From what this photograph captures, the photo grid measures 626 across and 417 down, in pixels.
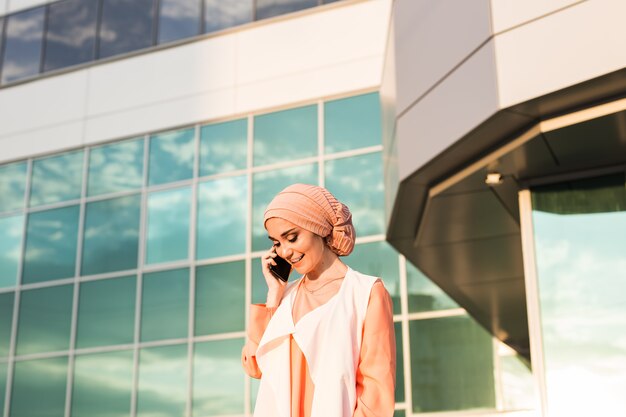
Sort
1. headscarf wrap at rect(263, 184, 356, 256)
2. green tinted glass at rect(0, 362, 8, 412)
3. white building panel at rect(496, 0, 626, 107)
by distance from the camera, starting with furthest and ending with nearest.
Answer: green tinted glass at rect(0, 362, 8, 412) → white building panel at rect(496, 0, 626, 107) → headscarf wrap at rect(263, 184, 356, 256)

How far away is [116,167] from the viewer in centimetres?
1789

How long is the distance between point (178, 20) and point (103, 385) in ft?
22.9

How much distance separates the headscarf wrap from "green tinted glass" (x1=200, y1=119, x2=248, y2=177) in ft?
43.2

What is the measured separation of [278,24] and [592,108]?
9635 millimetres

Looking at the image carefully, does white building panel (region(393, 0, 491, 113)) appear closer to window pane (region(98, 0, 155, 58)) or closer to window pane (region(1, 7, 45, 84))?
window pane (region(98, 0, 155, 58))

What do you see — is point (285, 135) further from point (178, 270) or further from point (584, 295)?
point (584, 295)

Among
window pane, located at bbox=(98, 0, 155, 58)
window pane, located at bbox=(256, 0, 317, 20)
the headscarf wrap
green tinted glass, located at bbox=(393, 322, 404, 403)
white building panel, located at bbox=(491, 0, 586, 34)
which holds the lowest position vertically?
the headscarf wrap

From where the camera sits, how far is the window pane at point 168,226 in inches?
662

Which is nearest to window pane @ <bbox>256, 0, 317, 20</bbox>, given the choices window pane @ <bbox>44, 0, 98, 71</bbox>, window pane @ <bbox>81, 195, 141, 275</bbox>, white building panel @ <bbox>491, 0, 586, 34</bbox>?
window pane @ <bbox>44, 0, 98, 71</bbox>

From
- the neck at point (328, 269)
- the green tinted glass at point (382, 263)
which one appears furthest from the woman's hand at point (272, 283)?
the green tinted glass at point (382, 263)

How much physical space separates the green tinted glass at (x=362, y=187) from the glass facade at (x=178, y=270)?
0.02 m

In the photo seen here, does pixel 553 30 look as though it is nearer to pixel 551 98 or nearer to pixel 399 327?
pixel 551 98

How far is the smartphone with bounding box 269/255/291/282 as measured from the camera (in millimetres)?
3787

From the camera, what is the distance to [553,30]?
760 cm
